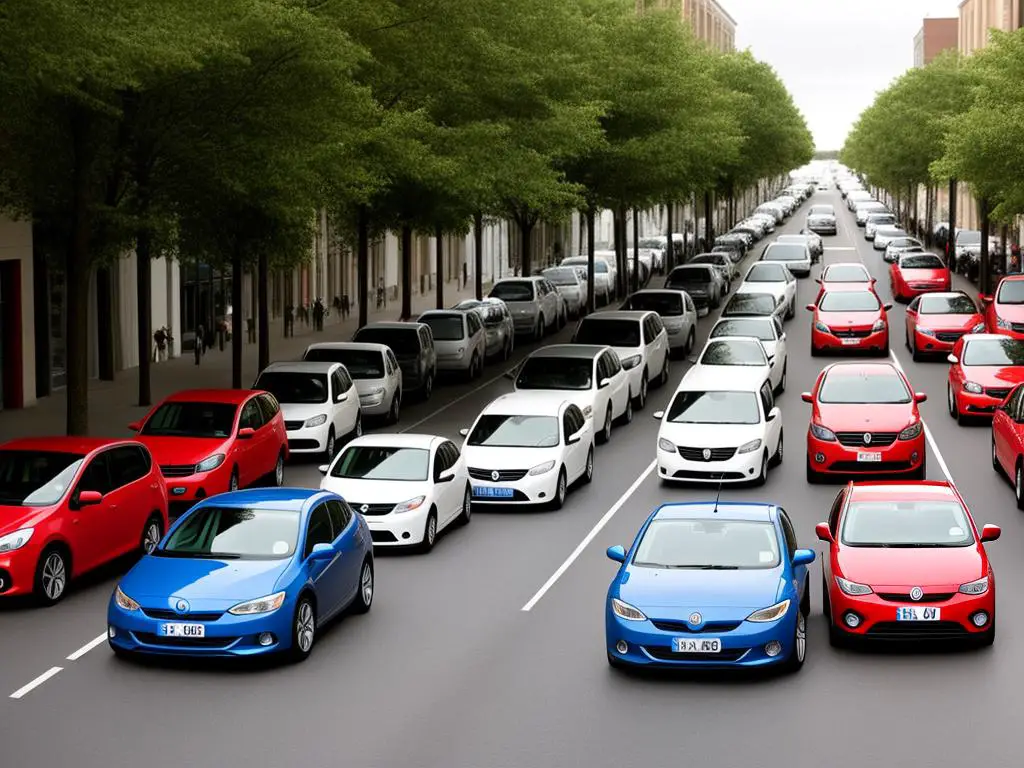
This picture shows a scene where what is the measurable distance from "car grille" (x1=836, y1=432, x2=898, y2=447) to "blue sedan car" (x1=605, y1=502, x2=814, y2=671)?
29.2ft

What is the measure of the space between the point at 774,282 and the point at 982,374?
824 inches

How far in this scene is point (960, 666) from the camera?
1420 centimetres

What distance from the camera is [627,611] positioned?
45.1ft

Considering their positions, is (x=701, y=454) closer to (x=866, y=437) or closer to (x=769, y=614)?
(x=866, y=437)

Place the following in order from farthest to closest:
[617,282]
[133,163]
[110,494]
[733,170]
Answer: [733,170]
[617,282]
[133,163]
[110,494]

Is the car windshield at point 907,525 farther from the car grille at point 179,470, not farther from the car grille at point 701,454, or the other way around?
the car grille at point 179,470

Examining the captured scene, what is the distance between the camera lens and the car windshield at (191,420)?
22750 millimetres

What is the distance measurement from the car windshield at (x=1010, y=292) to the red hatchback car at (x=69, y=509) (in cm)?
2633

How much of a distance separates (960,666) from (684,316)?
28102mm

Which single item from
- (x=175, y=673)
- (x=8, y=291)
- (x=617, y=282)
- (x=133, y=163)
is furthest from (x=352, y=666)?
(x=617, y=282)

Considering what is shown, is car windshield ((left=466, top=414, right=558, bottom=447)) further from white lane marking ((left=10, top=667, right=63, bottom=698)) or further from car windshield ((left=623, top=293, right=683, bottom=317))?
car windshield ((left=623, top=293, right=683, bottom=317))


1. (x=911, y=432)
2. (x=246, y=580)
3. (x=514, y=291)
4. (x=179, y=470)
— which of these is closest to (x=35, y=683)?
(x=246, y=580)

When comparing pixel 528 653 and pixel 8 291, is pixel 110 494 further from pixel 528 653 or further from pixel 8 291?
pixel 8 291

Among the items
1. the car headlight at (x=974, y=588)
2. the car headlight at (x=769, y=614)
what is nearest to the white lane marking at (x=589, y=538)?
the car headlight at (x=769, y=614)
